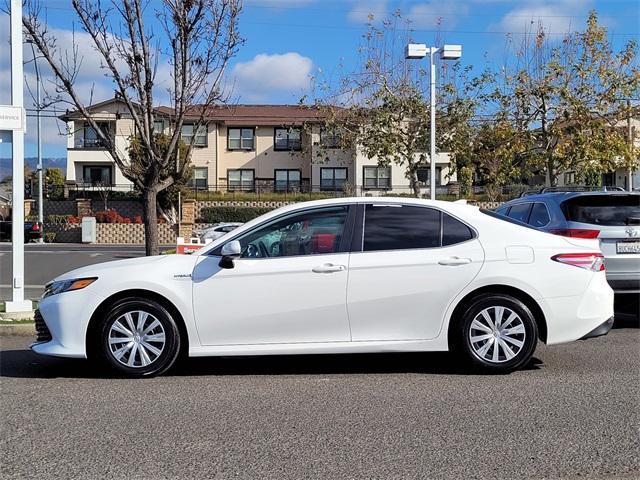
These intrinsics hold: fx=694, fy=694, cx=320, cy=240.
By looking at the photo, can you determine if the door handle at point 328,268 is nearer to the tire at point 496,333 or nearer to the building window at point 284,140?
the tire at point 496,333

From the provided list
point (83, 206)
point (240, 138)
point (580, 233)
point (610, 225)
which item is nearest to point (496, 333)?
point (580, 233)

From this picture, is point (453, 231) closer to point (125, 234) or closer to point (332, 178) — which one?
point (125, 234)

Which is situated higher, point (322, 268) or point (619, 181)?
point (619, 181)

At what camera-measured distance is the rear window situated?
8.76 meters

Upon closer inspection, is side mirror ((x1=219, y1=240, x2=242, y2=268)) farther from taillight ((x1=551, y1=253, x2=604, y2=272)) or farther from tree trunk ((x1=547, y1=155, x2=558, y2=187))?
tree trunk ((x1=547, y1=155, x2=558, y2=187))

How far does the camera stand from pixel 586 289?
20.9ft

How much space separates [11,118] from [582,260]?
7.29 metres

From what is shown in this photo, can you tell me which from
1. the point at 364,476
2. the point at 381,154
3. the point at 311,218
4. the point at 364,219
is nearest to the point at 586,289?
the point at 364,219

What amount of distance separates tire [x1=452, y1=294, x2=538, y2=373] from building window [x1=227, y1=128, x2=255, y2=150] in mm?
42839

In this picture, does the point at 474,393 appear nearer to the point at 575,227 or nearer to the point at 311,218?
the point at 311,218

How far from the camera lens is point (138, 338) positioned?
621 cm

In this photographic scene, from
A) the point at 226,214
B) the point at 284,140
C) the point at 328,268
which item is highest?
the point at 284,140

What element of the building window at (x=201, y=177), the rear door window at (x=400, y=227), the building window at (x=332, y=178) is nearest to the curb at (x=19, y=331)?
the rear door window at (x=400, y=227)

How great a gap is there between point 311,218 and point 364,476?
115 inches
